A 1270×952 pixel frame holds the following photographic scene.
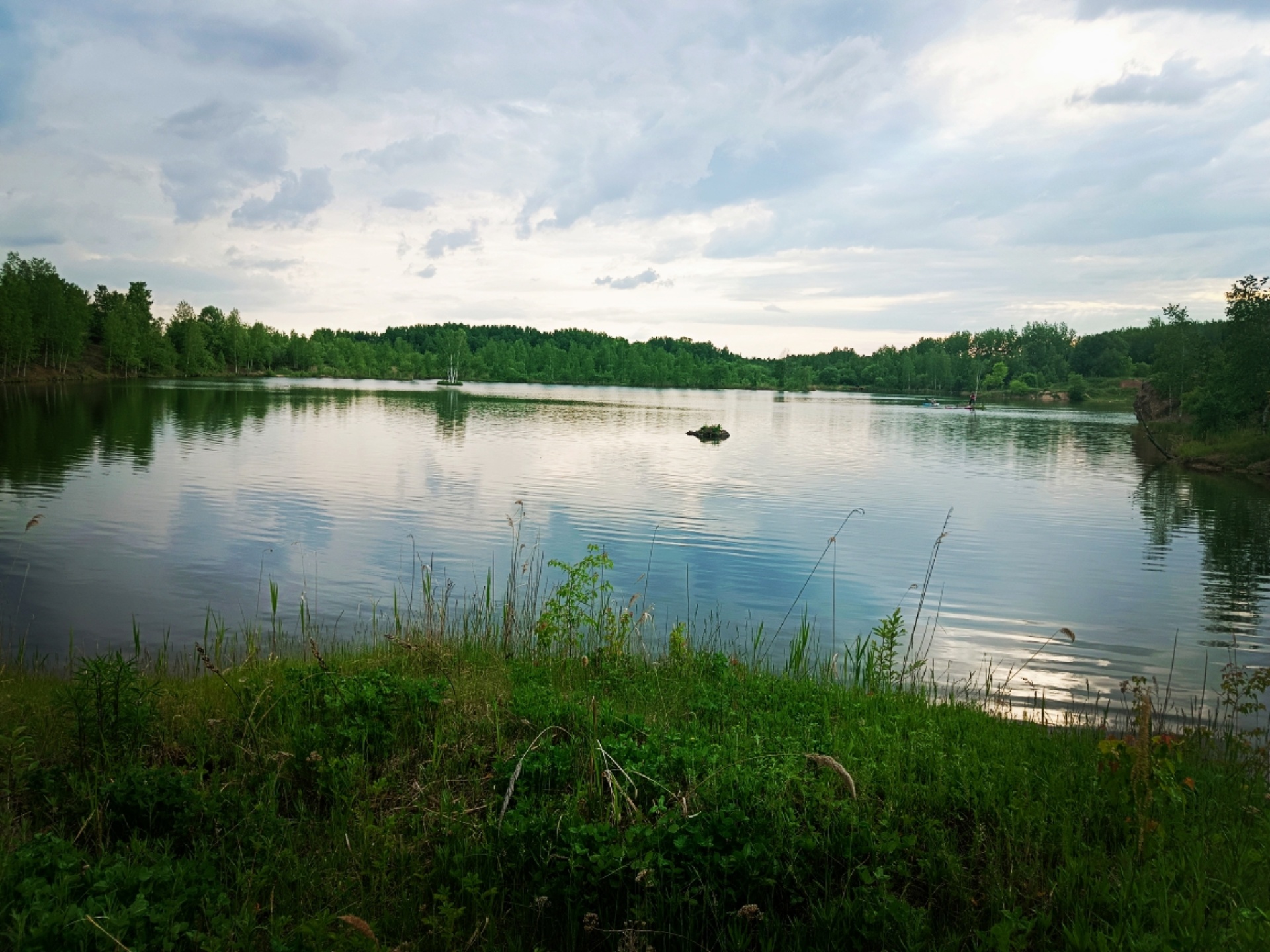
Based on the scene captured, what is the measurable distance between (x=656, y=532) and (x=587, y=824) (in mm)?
17445

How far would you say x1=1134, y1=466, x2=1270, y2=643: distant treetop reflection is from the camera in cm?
1669

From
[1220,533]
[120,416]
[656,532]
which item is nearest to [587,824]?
[656,532]

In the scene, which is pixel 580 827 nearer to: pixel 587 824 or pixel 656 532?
pixel 587 824

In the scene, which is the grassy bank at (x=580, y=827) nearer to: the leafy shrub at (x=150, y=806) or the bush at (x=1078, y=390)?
the leafy shrub at (x=150, y=806)

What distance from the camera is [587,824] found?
4520mm

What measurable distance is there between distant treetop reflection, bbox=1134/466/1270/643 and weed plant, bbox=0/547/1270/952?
11810 mm

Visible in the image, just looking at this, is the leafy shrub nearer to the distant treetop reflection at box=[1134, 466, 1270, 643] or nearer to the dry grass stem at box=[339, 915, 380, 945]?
the dry grass stem at box=[339, 915, 380, 945]

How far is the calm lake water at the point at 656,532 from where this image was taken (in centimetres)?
1387

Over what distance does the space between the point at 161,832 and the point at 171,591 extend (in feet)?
36.1

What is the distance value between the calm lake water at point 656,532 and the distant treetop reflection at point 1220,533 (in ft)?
0.43

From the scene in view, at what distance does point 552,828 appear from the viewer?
15.0 ft

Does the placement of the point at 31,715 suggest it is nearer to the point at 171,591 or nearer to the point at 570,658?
the point at 570,658

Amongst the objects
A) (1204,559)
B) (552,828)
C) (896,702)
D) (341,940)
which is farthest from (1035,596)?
(341,940)

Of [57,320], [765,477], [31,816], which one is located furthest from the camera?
[57,320]
